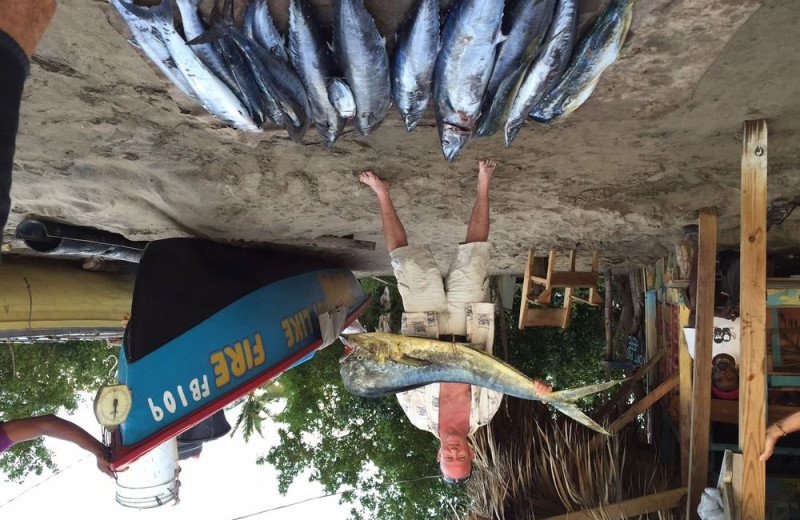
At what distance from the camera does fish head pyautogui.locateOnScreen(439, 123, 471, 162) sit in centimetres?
243

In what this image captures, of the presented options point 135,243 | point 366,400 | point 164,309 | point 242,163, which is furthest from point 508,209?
point 366,400

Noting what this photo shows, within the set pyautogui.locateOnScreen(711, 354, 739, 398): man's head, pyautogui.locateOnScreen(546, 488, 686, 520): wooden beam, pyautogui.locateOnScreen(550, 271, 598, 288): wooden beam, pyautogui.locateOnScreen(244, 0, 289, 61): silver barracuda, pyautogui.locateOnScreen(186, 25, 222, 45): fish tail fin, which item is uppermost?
pyautogui.locateOnScreen(244, 0, 289, 61): silver barracuda

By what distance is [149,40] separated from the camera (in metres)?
1.98

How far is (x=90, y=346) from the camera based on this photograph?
9.59 meters

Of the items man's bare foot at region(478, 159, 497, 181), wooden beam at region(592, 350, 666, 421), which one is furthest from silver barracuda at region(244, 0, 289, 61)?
wooden beam at region(592, 350, 666, 421)

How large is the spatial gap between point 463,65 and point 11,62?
55.1 inches

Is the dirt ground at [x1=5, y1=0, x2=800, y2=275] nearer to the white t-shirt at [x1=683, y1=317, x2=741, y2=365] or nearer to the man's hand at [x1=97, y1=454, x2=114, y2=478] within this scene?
the white t-shirt at [x1=683, y1=317, x2=741, y2=365]

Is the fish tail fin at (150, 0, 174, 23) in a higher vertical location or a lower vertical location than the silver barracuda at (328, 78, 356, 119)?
Answer: higher

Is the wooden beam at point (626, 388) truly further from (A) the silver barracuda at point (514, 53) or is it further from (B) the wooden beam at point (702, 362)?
(A) the silver barracuda at point (514, 53)

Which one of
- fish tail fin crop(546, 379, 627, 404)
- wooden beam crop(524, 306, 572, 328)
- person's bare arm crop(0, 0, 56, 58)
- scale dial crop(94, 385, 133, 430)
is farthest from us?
wooden beam crop(524, 306, 572, 328)

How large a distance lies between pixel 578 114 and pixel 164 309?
2956 millimetres

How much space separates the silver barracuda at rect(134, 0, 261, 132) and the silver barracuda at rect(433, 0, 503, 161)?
84 cm

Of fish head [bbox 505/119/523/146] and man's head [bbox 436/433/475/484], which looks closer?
fish head [bbox 505/119/523/146]

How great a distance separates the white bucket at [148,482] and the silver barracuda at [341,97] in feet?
12.8
